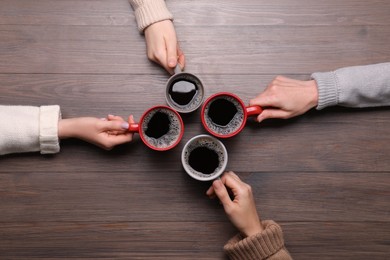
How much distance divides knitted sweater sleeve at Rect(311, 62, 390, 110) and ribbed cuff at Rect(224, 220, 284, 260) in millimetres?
360

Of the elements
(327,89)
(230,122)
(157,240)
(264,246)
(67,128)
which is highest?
(327,89)

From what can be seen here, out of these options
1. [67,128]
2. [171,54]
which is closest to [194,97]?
[171,54]

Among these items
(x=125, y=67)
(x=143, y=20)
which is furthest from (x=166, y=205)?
(x=143, y=20)

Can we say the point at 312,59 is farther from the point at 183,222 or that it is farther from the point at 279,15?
the point at 183,222

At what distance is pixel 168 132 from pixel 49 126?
32cm

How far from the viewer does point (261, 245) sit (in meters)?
1.12

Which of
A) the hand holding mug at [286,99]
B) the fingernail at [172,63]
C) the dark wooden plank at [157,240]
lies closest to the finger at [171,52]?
the fingernail at [172,63]

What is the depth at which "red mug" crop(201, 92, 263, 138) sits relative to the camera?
3.66ft

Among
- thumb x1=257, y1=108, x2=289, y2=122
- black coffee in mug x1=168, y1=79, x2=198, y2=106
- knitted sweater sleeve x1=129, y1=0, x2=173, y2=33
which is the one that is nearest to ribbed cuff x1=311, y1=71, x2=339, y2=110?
thumb x1=257, y1=108, x2=289, y2=122

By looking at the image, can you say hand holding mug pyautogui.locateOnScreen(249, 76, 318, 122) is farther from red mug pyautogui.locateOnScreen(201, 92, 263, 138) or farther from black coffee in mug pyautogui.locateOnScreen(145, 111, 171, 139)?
black coffee in mug pyautogui.locateOnScreen(145, 111, 171, 139)

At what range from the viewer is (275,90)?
1.15 m

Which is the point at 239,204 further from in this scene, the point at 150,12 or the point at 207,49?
the point at 150,12

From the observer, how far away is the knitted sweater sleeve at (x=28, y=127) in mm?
1130

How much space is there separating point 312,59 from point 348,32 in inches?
5.3
